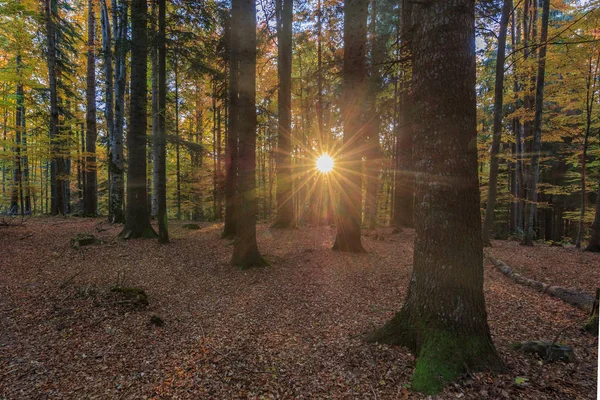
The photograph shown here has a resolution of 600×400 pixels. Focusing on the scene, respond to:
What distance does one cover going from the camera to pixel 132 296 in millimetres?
5000

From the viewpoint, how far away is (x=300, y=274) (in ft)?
22.4

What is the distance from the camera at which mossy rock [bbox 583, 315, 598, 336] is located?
3619mm

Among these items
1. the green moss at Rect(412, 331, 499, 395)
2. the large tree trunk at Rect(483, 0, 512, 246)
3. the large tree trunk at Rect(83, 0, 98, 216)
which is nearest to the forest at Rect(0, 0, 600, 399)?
the green moss at Rect(412, 331, 499, 395)

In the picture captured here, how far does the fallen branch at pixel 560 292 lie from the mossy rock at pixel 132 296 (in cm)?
751

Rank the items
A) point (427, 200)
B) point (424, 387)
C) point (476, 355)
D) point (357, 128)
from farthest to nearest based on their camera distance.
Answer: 1. point (357, 128)
2. point (427, 200)
3. point (476, 355)
4. point (424, 387)

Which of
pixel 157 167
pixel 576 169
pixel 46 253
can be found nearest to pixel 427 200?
pixel 157 167

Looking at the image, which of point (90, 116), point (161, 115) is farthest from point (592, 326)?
point (90, 116)

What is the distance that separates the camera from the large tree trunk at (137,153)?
9328mm

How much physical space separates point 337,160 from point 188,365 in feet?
23.6

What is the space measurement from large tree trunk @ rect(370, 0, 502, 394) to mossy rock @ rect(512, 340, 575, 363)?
0.67 metres

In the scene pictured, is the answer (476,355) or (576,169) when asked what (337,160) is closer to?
(476,355)

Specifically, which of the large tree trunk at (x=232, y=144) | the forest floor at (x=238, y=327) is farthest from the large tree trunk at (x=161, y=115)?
the large tree trunk at (x=232, y=144)

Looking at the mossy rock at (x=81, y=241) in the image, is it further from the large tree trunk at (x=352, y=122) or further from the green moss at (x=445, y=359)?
the green moss at (x=445, y=359)

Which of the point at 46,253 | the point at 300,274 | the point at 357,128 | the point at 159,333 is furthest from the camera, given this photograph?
the point at 357,128
